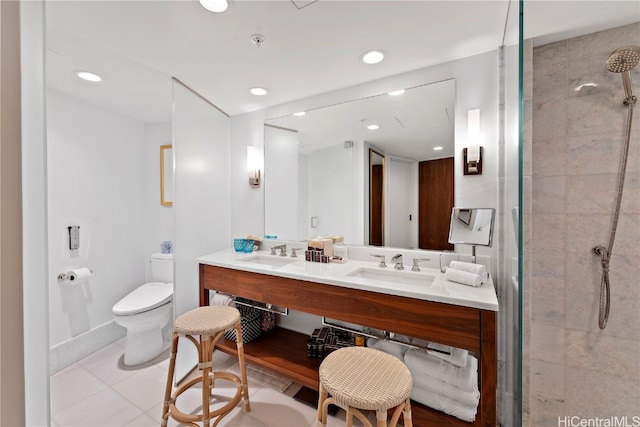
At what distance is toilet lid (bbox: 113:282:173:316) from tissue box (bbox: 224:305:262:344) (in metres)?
0.63

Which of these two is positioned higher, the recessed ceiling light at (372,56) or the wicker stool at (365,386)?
the recessed ceiling light at (372,56)

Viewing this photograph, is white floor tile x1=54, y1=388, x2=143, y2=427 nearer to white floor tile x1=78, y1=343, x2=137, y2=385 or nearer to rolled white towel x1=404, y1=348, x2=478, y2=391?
white floor tile x1=78, y1=343, x2=137, y2=385

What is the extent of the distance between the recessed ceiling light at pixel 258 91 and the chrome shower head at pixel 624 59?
6.53ft

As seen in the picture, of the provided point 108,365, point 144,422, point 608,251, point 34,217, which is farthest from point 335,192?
point 108,365

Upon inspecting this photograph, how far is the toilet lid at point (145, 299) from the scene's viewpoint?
1.96 m

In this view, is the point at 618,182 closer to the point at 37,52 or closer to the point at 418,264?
the point at 418,264

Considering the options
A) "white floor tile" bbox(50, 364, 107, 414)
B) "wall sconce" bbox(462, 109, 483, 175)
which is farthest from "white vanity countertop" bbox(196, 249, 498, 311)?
"white floor tile" bbox(50, 364, 107, 414)

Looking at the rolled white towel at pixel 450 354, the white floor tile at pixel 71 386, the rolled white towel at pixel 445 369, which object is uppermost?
the rolled white towel at pixel 450 354

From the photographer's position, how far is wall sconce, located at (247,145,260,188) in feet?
7.92

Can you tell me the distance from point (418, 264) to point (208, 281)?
5.08ft

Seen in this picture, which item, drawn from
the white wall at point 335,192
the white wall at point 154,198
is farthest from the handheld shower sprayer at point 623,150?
the white wall at point 154,198

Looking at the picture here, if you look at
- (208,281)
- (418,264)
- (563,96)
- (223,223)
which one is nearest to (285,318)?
(208,281)

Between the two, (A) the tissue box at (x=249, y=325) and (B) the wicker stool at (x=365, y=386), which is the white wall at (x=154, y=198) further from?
(B) the wicker stool at (x=365, y=386)

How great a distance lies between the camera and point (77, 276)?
2.04 metres
